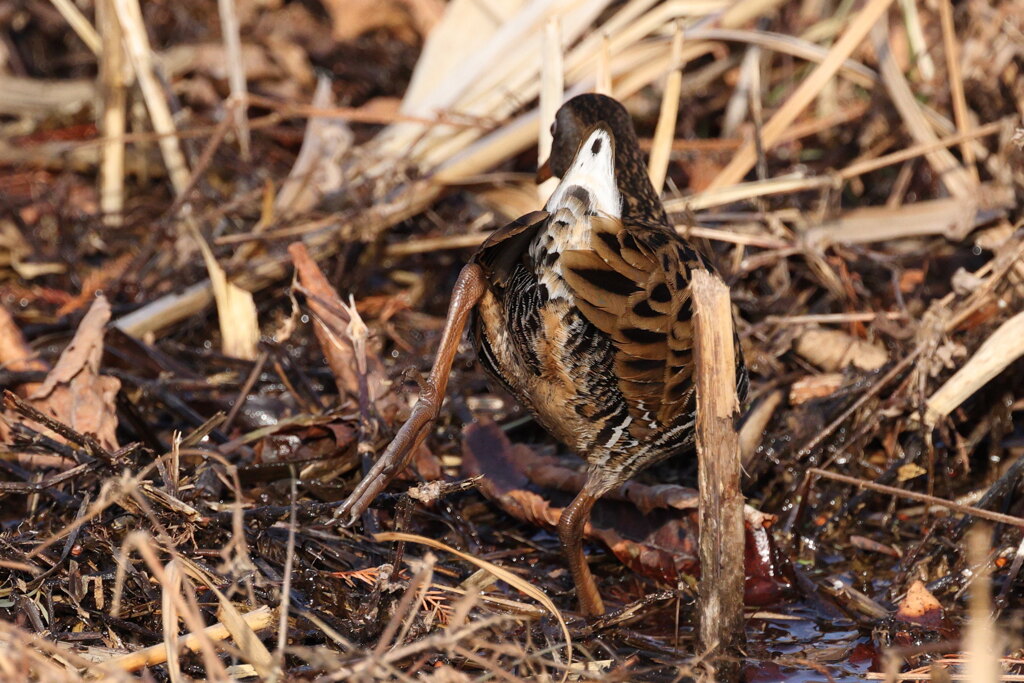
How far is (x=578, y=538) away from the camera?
3096mm

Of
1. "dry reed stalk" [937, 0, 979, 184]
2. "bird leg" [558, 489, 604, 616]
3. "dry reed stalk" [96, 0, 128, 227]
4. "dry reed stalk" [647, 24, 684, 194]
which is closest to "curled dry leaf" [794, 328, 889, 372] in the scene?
"dry reed stalk" [647, 24, 684, 194]

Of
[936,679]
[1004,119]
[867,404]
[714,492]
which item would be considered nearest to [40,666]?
[714,492]

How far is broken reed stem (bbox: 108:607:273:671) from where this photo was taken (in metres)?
2.29

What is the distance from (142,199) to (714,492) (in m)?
3.40

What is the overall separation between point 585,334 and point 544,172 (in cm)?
122

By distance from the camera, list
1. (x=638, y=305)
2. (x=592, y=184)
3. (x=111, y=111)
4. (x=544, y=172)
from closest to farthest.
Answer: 1. (x=638, y=305)
2. (x=592, y=184)
3. (x=544, y=172)
4. (x=111, y=111)

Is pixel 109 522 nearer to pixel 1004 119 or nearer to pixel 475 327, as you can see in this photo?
pixel 475 327

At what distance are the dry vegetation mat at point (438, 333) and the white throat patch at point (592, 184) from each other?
0.56 m

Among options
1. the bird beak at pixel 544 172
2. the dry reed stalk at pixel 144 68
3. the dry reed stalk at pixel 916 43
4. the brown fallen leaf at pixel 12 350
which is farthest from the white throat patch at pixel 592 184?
the dry reed stalk at pixel 916 43

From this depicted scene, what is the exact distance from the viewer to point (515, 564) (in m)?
3.34

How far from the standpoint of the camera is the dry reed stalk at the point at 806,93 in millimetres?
4391

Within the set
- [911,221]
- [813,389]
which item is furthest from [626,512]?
[911,221]

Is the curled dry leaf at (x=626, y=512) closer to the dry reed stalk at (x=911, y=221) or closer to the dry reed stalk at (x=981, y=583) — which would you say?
the dry reed stalk at (x=981, y=583)

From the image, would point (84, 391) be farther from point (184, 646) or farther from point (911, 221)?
point (911, 221)
